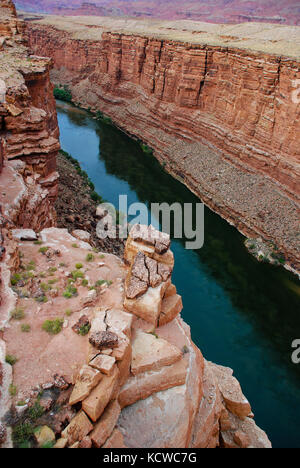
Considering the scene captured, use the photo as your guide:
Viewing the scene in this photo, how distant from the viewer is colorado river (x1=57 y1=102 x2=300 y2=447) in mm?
17109

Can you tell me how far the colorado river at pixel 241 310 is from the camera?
17109mm

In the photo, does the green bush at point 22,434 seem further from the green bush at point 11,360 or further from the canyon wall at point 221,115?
the canyon wall at point 221,115

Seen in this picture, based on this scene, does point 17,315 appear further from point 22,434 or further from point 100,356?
point 22,434

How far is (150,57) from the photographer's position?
1908 inches

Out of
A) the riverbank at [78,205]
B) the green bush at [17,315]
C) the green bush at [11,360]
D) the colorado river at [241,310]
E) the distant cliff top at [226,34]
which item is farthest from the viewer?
the distant cliff top at [226,34]

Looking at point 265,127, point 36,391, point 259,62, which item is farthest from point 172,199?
point 36,391

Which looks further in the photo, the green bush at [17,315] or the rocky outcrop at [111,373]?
the green bush at [17,315]

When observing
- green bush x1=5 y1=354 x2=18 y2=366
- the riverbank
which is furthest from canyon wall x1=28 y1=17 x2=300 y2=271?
green bush x1=5 y1=354 x2=18 y2=366

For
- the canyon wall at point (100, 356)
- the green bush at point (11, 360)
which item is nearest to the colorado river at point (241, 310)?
the canyon wall at point (100, 356)

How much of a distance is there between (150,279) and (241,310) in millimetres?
14254

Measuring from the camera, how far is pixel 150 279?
32.6 feet

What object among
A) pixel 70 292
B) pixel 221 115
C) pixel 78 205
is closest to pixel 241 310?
pixel 78 205

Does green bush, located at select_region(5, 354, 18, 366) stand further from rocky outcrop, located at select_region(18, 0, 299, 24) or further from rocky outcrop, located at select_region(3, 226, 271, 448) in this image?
rocky outcrop, located at select_region(18, 0, 299, 24)

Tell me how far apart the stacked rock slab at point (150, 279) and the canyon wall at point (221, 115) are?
1788cm
